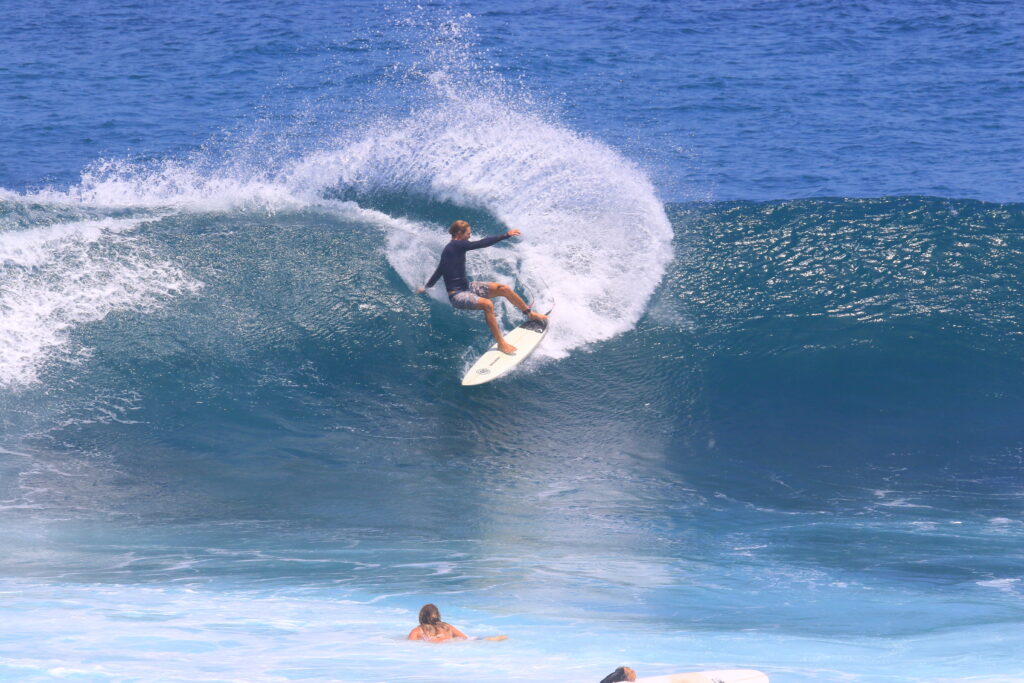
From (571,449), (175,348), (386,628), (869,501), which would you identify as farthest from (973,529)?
(175,348)

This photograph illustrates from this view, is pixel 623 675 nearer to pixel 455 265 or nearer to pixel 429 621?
pixel 429 621

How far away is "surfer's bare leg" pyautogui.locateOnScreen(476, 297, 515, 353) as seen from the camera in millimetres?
12688

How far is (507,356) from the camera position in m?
12.9

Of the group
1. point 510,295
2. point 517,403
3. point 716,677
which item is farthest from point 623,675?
point 510,295

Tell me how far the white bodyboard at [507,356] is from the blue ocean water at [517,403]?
0.74 feet

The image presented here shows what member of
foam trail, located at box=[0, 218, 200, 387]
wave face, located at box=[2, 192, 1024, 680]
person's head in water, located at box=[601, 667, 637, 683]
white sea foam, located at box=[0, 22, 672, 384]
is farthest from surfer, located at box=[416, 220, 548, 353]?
person's head in water, located at box=[601, 667, 637, 683]

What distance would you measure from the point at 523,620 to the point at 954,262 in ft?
30.8

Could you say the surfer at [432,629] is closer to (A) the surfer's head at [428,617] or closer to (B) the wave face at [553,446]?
(A) the surfer's head at [428,617]

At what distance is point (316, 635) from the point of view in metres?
7.82

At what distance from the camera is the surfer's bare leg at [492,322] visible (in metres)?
12.7

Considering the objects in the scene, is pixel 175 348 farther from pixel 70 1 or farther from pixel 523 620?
pixel 70 1

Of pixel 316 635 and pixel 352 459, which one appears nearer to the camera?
pixel 316 635

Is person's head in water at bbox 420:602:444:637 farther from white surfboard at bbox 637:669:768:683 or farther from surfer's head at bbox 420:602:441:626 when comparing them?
white surfboard at bbox 637:669:768:683

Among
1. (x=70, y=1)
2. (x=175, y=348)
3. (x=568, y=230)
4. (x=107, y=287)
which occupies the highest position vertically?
(x=70, y=1)
